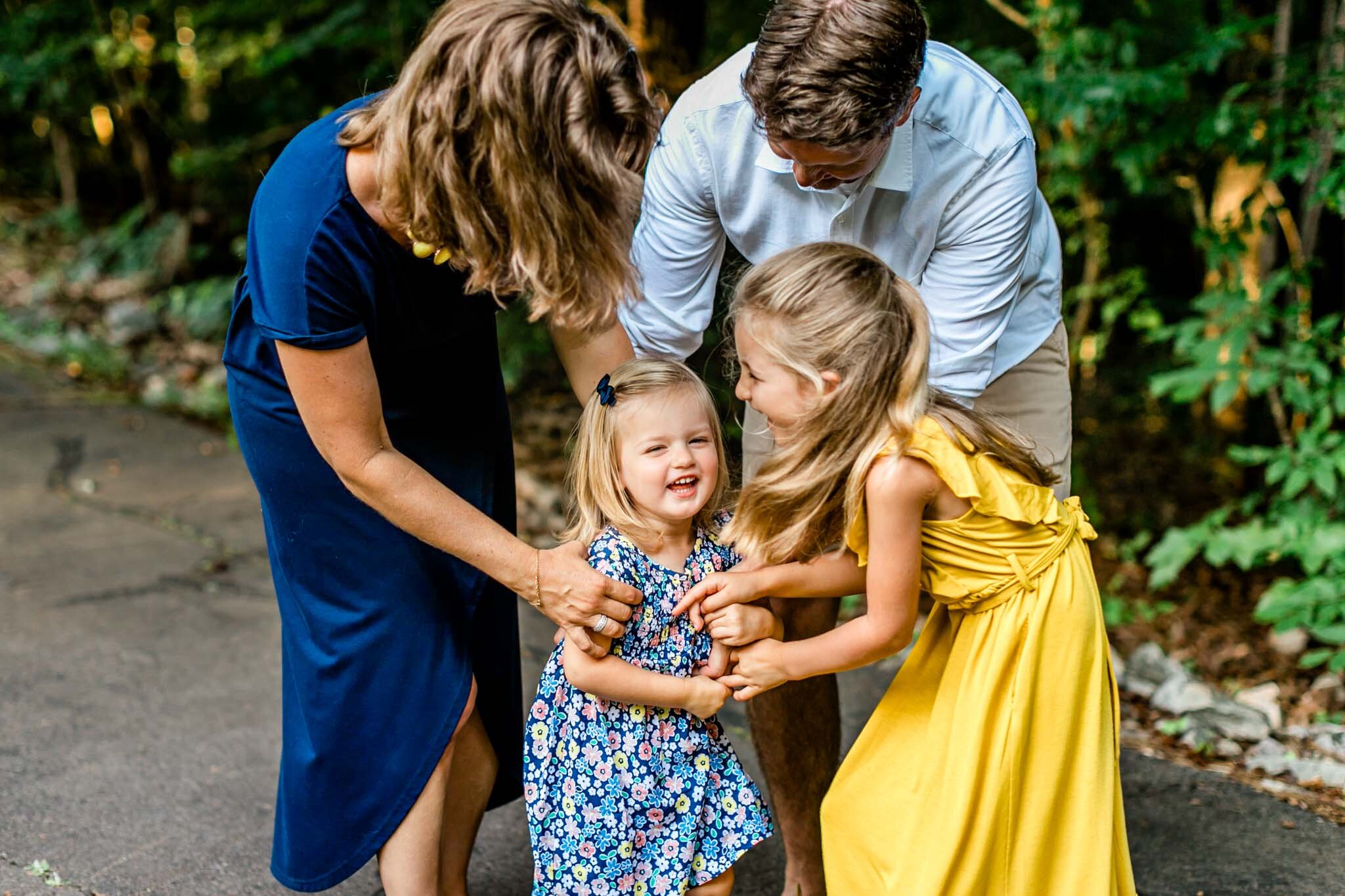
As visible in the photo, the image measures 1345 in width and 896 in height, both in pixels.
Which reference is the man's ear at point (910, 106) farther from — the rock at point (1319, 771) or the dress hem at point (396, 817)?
the rock at point (1319, 771)

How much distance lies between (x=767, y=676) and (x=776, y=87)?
101cm

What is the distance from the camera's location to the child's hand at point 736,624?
2.05m

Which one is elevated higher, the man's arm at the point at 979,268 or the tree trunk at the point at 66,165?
the man's arm at the point at 979,268

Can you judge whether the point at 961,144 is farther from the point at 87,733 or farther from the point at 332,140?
the point at 87,733

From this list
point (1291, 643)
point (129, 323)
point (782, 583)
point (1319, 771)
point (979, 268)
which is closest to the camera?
point (782, 583)

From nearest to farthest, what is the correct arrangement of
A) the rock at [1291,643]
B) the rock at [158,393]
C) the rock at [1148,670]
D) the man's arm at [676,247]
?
1. the man's arm at [676,247]
2. the rock at [1148,670]
3. the rock at [1291,643]
4. the rock at [158,393]

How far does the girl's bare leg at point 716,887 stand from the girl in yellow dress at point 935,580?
0.92ft

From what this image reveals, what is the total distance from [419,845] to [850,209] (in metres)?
1.43

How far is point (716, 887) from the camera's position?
215cm

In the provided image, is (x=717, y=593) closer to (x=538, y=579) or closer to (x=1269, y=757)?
(x=538, y=579)

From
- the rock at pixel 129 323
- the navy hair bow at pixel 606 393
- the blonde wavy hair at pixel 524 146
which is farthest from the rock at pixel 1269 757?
the rock at pixel 129 323

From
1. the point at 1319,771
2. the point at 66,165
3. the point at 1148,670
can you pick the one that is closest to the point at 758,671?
the point at 1319,771

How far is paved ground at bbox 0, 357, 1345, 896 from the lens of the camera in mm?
2623

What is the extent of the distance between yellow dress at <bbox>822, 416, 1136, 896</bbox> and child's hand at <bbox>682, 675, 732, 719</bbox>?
34 cm
